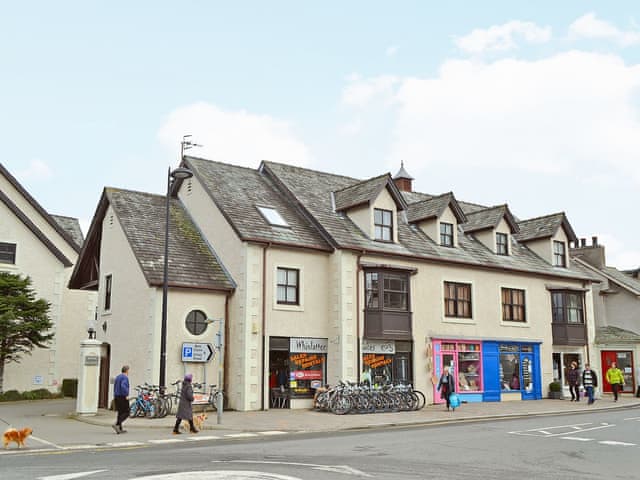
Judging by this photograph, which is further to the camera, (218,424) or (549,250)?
(549,250)

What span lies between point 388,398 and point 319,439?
8264mm

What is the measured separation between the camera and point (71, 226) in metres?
42.8

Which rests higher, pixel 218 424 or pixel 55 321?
pixel 55 321

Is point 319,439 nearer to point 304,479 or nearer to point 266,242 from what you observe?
point 304,479

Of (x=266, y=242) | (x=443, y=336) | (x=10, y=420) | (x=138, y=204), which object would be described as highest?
(x=138, y=204)

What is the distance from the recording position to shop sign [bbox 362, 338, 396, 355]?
2597 cm

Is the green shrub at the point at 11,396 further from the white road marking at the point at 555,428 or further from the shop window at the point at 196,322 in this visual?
the white road marking at the point at 555,428

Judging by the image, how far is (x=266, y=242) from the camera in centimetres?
2439

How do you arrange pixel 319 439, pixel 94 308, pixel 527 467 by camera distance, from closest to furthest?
pixel 527 467 < pixel 319 439 < pixel 94 308

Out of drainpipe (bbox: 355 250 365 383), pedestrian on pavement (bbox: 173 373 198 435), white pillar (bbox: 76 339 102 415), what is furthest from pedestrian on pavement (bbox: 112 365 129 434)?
drainpipe (bbox: 355 250 365 383)

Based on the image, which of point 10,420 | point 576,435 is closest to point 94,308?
point 10,420

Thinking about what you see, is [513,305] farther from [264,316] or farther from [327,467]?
[327,467]

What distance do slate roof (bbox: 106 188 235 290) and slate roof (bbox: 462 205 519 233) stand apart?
1329cm

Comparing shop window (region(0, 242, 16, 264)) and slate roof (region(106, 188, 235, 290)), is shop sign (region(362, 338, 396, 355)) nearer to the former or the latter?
slate roof (region(106, 188, 235, 290))
